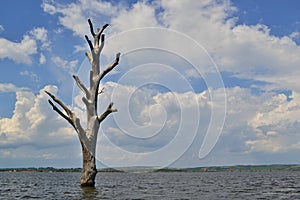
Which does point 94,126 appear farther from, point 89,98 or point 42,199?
point 42,199

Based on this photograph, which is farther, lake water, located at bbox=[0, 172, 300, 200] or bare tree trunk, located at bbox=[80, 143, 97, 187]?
bare tree trunk, located at bbox=[80, 143, 97, 187]

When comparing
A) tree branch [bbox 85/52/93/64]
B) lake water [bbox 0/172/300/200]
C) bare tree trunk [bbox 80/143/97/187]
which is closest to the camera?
lake water [bbox 0/172/300/200]

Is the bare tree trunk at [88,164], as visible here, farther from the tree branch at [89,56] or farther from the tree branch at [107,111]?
the tree branch at [89,56]

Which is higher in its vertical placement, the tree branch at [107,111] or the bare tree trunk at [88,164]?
the tree branch at [107,111]

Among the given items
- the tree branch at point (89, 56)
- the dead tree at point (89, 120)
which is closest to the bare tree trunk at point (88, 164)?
the dead tree at point (89, 120)

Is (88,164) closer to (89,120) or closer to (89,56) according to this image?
(89,120)

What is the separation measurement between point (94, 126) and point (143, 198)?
9559 millimetres

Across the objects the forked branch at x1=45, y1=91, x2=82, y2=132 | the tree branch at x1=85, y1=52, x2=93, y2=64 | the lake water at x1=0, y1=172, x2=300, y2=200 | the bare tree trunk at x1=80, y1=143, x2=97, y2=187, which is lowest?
the lake water at x1=0, y1=172, x2=300, y2=200

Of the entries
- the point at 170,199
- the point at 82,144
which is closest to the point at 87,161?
the point at 82,144

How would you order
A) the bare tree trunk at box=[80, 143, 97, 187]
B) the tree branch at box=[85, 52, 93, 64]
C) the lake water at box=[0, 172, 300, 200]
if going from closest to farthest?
1. the lake water at box=[0, 172, 300, 200]
2. the bare tree trunk at box=[80, 143, 97, 187]
3. the tree branch at box=[85, 52, 93, 64]

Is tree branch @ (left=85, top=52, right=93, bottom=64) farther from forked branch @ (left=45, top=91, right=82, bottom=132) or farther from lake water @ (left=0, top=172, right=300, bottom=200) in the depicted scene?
lake water @ (left=0, top=172, right=300, bottom=200)

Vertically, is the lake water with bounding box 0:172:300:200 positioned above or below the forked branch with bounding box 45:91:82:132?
below

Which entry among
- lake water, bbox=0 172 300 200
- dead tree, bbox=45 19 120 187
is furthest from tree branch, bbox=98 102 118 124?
lake water, bbox=0 172 300 200

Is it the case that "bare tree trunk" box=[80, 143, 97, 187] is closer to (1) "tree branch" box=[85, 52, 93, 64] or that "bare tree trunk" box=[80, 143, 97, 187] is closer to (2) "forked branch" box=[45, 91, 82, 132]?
(2) "forked branch" box=[45, 91, 82, 132]
